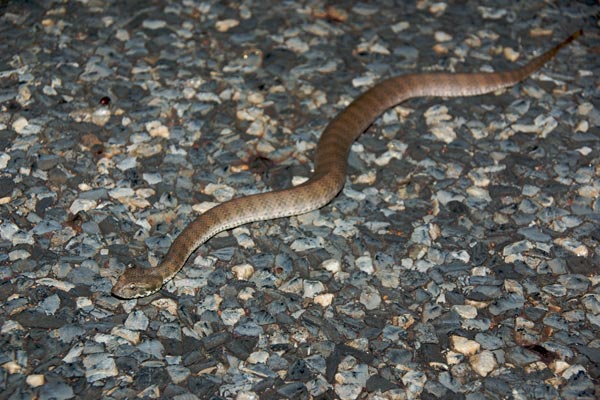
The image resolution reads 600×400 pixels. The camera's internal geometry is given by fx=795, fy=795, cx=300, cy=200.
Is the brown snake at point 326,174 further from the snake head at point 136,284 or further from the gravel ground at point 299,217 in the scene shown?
the gravel ground at point 299,217

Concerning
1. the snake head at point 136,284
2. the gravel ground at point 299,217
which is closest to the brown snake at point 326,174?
the snake head at point 136,284

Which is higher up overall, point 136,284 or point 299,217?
point 136,284

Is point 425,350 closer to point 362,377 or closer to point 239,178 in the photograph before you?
point 362,377

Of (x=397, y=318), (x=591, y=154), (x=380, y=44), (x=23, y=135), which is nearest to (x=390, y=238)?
(x=397, y=318)

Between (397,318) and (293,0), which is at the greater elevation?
(293,0)

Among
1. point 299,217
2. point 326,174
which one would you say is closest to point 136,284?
point 299,217

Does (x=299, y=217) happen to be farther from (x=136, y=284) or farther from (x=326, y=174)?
(x=136, y=284)

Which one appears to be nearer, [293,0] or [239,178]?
[239,178]
